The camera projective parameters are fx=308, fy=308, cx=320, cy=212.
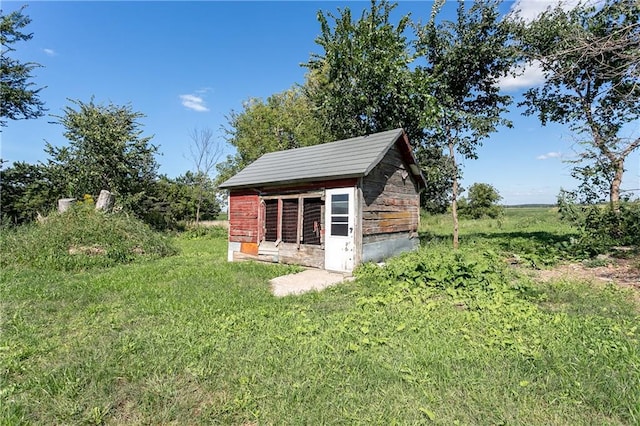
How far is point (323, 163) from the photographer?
9945 mm

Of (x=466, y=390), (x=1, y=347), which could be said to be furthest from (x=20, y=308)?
(x=466, y=390)

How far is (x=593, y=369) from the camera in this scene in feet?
10.2

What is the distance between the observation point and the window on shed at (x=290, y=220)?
10.0m

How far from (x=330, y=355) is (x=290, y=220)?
270 inches

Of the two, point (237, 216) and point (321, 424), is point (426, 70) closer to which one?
point (237, 216)

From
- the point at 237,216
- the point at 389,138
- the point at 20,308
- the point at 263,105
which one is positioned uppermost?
the point at 263,105

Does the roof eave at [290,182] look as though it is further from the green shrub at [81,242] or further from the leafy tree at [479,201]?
the leafy tree at [479,201]

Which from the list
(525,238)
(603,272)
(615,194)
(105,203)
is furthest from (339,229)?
(615,194)

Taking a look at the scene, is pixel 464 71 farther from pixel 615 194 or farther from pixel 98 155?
pixel 98 155

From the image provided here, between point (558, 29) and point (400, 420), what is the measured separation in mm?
16382

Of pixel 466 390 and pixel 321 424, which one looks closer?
pixel 321 424

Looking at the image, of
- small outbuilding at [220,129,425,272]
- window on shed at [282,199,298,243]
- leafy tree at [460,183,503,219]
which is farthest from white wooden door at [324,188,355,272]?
leafy tree at [460,183,503,219]

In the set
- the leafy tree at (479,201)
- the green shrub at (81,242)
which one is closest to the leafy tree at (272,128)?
the green shrub at (81,242)

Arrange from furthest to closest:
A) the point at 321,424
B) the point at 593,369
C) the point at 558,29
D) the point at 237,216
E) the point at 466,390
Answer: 1. the point at 558,29
2. the point at 237,216
3. the point at 593,369
4. the point at 466,390
5. the point at 321,424
